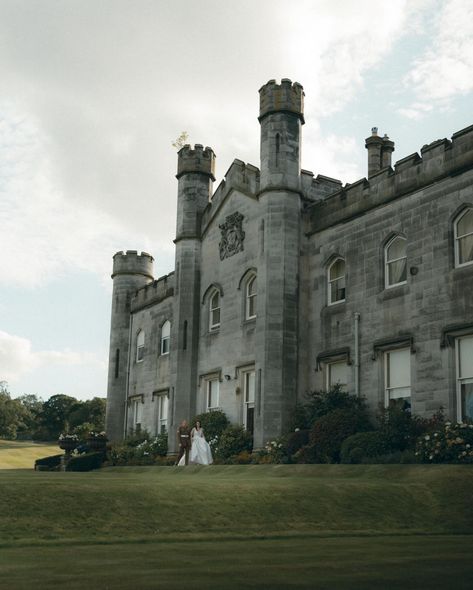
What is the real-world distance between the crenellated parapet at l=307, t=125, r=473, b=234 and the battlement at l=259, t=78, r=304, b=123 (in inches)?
146

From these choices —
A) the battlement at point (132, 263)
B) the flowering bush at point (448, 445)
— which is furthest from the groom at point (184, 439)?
the battlement at point (132, 263)

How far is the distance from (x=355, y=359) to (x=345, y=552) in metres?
16.1

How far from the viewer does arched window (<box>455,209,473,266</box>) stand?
22031 mm

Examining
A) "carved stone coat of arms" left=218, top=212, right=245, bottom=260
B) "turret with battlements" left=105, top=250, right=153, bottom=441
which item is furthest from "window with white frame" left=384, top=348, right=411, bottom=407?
"turret with battlements" left=105, top=250, right=153, bottom=441

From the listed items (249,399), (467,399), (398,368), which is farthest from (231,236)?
(467,399)

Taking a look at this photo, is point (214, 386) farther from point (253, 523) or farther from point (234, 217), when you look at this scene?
point (253, 523)

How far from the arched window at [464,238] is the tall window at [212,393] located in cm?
1317

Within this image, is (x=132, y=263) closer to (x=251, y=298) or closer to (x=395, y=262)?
(x=251, y=298)

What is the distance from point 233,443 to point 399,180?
10981mm

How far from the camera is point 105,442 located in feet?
129

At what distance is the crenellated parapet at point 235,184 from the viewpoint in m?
31.2

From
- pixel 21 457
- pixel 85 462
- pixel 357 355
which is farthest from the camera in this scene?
pixel 21 457

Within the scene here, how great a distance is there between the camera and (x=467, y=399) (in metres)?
21.4

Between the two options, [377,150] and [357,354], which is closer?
[357,354]
